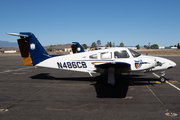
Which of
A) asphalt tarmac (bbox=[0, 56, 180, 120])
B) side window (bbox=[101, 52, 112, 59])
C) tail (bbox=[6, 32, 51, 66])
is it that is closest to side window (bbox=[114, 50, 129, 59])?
side window (bbox=[101, 52, 112, 59])

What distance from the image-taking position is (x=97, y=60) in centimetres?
865

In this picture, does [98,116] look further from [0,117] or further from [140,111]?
[0,117]

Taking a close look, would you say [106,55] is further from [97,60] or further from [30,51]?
[30,51]

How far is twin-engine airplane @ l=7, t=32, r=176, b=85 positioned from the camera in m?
7.76

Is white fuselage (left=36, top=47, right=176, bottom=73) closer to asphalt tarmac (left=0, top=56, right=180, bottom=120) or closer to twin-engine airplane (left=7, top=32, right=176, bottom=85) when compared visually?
twin-engine airplane (left=7, top=32, right=176, bottom=85)

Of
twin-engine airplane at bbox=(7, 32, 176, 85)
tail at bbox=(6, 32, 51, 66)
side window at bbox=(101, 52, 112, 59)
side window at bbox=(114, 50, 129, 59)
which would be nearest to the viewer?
twin-engine airplane at bbox=(7, 32, 176, 85)

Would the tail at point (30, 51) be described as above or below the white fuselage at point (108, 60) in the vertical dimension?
above

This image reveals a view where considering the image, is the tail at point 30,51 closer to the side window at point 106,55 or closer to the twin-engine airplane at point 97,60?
the twin-engine airplane at point 97,60

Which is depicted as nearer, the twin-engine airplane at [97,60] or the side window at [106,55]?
the twin-engine airplane at [97,60]

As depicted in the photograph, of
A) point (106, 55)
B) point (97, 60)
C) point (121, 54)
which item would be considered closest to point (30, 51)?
point (97, 60)

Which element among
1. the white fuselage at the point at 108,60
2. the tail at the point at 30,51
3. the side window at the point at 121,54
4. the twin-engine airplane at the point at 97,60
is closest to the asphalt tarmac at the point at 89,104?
the twin-engine airplane at the point at 97,60

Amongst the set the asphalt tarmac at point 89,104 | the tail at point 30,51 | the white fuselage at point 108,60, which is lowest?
the asphalt tarmac at point 89,104

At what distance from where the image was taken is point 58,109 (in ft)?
16.9

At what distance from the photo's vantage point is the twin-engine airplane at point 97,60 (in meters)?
7.76
